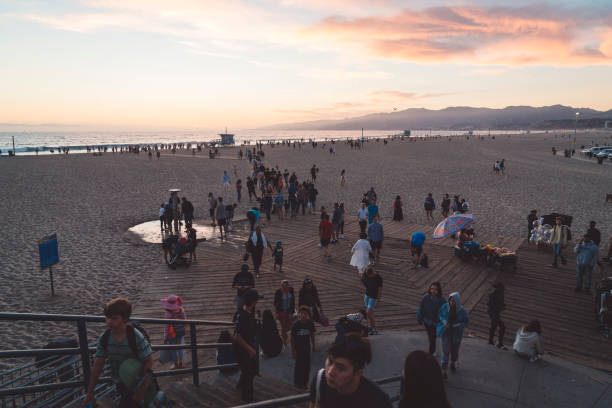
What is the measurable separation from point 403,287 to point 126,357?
7.62 meters

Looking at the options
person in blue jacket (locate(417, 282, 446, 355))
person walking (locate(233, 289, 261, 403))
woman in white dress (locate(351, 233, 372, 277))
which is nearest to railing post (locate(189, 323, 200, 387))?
person walking (locate(233, 289, 261, 403))

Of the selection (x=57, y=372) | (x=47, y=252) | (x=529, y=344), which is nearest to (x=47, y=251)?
(x=47, y=252)

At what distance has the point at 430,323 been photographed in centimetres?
595

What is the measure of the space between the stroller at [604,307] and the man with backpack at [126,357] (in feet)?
27.5

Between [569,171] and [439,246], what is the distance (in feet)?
106

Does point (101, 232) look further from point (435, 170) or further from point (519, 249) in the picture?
point (435, 170)

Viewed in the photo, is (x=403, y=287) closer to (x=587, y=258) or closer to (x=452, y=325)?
(x=452, y=325)

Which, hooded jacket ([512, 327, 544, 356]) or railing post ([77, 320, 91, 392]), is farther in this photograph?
hooded jacket ([512, 327, 544, 356])

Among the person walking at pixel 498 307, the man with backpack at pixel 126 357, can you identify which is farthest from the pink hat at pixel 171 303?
the person walking at pixel 498 307

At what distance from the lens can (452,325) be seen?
18.3ft

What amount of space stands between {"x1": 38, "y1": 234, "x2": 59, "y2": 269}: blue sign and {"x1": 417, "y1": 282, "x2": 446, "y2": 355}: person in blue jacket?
9260mm

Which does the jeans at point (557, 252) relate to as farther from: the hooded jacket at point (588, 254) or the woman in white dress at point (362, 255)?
the woman in white dress at point (362, 255)

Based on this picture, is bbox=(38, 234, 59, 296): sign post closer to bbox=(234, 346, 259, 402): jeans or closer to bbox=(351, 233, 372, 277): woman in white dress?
bbox=(234, 346, 259, 402): jeans

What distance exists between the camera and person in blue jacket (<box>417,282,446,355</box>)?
5.82 meters
